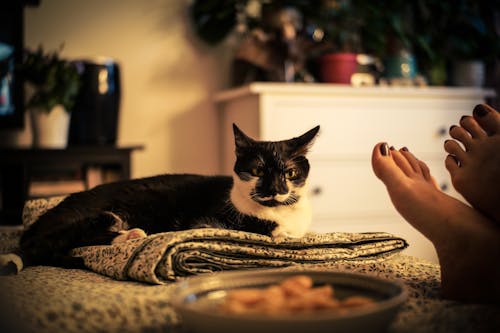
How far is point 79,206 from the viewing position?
107cm

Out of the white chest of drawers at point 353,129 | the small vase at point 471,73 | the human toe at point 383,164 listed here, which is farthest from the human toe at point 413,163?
the small vase at point 471,73

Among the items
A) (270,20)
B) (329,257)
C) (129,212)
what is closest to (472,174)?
(329,257)

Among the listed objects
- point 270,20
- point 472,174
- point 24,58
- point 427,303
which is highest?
point 270,20

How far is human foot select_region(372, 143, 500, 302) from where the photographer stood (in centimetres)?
65

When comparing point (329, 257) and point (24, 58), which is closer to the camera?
point (329, 257)

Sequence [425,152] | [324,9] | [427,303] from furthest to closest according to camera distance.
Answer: [324,9], [425,152], [427,303]

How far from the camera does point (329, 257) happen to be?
33.1 inches

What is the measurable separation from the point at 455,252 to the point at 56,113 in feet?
5.84

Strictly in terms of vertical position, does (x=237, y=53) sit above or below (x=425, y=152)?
above

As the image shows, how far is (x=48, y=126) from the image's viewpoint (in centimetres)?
210

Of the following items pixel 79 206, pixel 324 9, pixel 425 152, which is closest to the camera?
→ pixel 79 206

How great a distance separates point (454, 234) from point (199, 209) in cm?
55

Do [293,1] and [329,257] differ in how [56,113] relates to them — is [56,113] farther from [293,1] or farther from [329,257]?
[329,257]

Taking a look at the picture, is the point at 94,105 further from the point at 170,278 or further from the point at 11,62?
the point at 170,278
